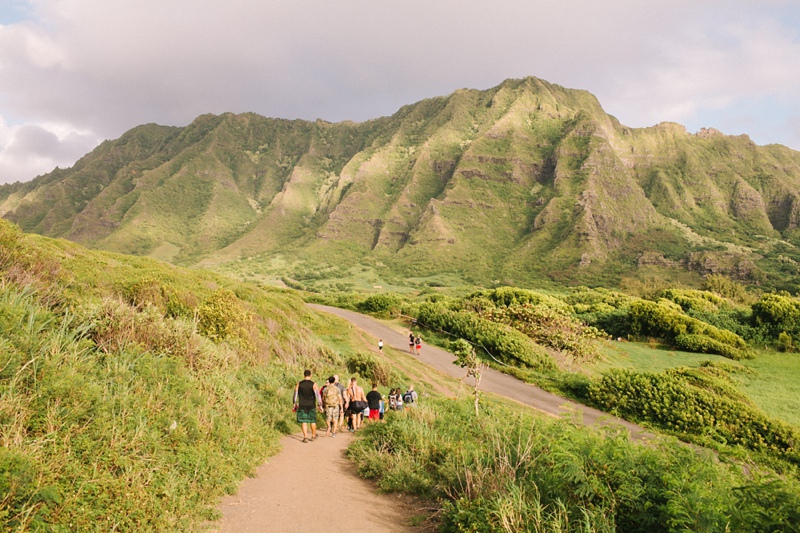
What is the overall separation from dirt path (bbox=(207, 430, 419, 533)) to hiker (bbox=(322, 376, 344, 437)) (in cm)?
223

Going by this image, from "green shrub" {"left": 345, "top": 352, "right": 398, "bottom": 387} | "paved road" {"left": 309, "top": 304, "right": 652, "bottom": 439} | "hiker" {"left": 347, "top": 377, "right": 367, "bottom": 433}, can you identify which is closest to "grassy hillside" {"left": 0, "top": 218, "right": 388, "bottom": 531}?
"hiker" {"left": 347, "top": 377, "right": 367, "bottom": 433}

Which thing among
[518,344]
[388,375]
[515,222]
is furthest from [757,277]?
[388,375]

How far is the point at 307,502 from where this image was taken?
587 cm

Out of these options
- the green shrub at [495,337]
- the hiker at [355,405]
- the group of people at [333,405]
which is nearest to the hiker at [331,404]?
the group of people at [333,405]

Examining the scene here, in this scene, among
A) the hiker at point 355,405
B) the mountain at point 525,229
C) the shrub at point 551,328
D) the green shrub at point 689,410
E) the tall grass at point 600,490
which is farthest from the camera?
the mountain at point 525,229

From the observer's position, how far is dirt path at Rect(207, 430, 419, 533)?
517cm

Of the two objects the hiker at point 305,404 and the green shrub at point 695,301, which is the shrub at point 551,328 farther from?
the hiker at point 305,404

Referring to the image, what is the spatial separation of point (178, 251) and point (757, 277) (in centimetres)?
22386

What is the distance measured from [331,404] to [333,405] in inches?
2.4

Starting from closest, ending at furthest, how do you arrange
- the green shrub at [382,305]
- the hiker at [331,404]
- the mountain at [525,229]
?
the hiker at [331,404], the green shrub at [382,305], the mountain at [525,229]

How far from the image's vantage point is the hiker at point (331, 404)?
1018 cm

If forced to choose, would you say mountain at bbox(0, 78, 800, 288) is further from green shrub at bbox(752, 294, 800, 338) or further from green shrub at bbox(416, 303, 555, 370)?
green shrub at bbox(416, 303, 555, 370)

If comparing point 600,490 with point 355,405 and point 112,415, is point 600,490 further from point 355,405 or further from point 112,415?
point 355,405

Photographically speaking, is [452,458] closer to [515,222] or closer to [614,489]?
[614,489]
